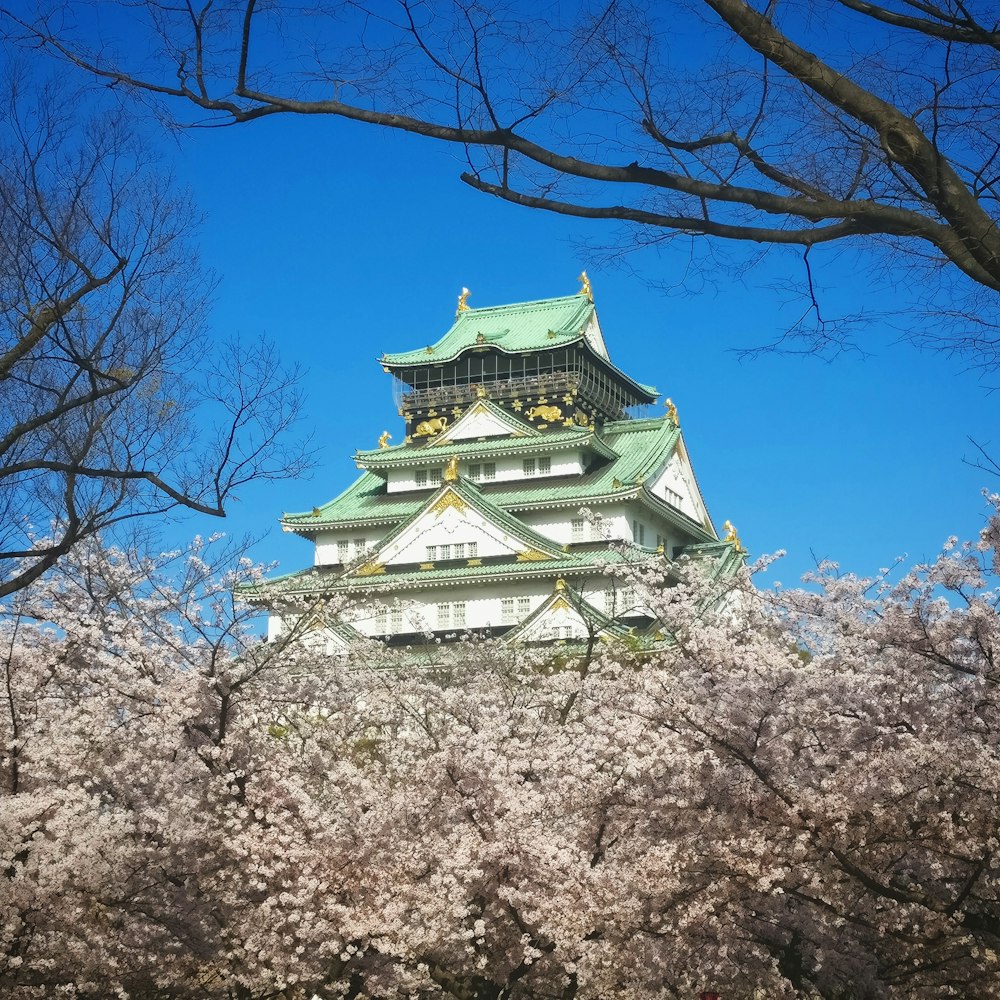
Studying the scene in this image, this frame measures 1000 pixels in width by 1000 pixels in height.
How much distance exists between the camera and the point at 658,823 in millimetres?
16469

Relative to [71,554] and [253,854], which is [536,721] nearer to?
[253,854]

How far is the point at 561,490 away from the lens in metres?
49.8

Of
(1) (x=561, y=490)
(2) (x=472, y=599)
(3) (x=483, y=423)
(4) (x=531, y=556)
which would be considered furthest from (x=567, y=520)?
(3) (x=483, y=423)

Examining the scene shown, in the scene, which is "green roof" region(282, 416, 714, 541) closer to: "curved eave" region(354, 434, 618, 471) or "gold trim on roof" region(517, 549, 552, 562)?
"curved eave" region(354, 434, 618, 471)

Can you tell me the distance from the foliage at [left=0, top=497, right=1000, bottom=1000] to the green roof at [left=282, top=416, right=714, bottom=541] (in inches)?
1101

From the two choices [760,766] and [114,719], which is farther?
[114,719]

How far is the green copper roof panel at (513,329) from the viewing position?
54938mm

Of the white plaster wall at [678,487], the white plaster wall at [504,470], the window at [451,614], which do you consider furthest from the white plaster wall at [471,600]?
the white plaster wall at [678,487]

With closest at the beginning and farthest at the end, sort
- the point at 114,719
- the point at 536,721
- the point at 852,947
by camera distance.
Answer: the point at 852,947 < the point at 114,719 < the point at 536,721

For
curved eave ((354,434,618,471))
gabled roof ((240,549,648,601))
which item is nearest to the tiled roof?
curved eave ((354,434,618,471))

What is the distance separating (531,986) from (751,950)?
422 cm

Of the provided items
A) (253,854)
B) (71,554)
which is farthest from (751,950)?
(71,554)

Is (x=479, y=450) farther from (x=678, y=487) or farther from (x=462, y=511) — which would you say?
(x=678, y=487)

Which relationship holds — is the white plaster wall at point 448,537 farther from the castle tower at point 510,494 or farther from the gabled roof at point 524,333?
the gabled roof at point 524,333
